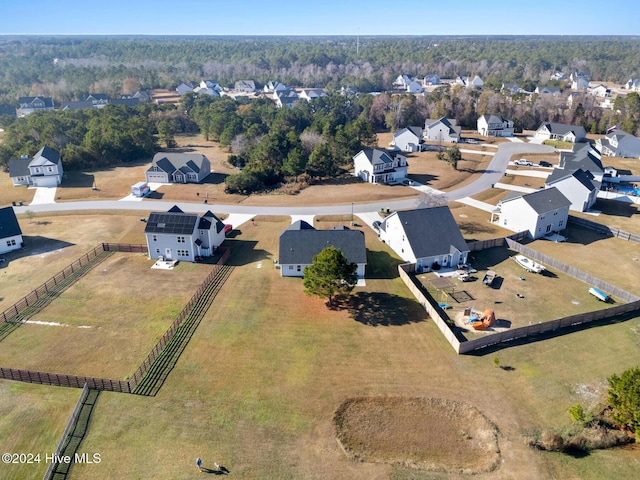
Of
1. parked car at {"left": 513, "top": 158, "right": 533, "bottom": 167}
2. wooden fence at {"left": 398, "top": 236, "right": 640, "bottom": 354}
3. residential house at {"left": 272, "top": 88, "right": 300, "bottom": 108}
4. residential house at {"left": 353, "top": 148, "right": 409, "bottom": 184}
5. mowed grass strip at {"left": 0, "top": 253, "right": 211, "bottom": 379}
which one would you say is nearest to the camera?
mowed grass strip at {"left": 0, "top": 253, "right": 211, "bottom": 379}

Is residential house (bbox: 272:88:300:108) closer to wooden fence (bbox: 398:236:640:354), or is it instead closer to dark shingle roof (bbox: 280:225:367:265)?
dark shingle roof (bbox: 280:225:367:265)

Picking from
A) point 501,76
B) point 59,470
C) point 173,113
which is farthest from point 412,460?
point 501,76

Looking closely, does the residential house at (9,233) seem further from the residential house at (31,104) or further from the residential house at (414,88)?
the residential house at (414,88)

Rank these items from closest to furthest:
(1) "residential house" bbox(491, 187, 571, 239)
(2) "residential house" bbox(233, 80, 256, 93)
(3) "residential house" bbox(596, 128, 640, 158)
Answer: (1) "residential house" bbox(491, 187, 571, 239) → (3) "residential house" bbox(596, 128, 640, 158) → (2) "residential house" bbox(233, 80, 256, 93)

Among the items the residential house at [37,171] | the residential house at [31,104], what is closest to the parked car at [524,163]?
the residential house at [37,171]

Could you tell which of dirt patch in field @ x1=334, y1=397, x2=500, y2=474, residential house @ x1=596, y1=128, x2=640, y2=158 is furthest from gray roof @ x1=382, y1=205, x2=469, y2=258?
residential house @ x1=596, y1=128, x2=640, y2=158

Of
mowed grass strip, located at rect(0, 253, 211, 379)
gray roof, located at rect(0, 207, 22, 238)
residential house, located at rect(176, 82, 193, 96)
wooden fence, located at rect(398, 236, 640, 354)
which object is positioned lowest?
mowed grass strip, located at rect(0, 253, 211, 379)

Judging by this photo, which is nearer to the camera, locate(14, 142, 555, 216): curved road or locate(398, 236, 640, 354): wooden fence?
locate(398, 236, 640, 354): wooden fence
